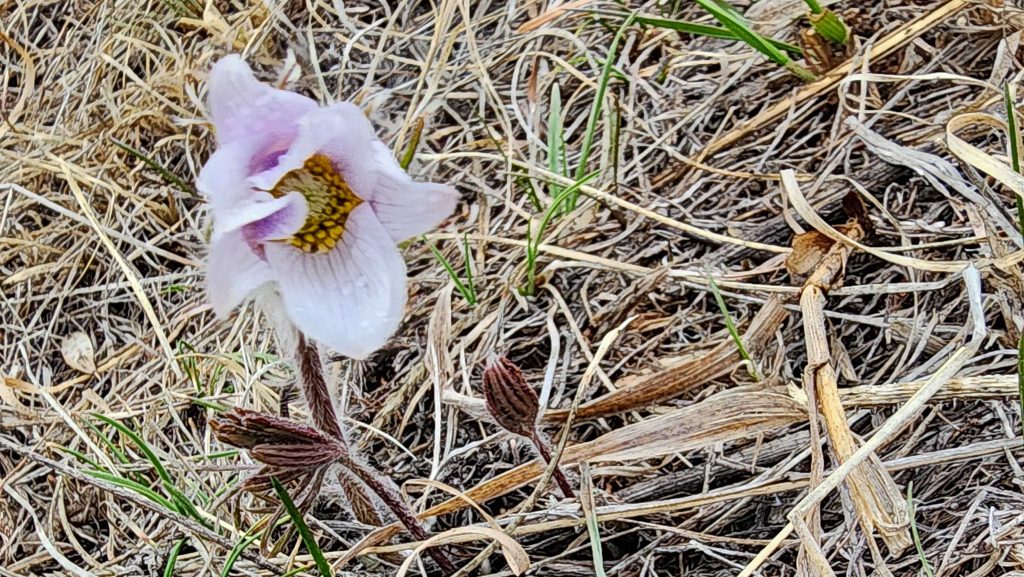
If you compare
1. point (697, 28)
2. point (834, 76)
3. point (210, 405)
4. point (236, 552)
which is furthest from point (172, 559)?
point (834, 76)

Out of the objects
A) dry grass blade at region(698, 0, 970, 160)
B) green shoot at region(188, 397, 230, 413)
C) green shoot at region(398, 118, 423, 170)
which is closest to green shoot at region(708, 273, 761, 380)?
dry grass blade at region(698, 0, 970, 160)

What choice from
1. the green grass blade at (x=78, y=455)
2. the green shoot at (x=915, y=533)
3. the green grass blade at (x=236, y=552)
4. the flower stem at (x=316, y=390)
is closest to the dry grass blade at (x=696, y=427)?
the green shoot at (x=915, y=533)

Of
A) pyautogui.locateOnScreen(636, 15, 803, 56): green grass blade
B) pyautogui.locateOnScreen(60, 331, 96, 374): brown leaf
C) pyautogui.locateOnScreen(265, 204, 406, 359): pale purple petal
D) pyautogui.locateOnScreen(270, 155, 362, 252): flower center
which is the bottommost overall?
pyautogui.locateOnScreen(60, 331, 96, 374): brown leaf

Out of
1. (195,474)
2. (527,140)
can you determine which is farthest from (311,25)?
(195,474)

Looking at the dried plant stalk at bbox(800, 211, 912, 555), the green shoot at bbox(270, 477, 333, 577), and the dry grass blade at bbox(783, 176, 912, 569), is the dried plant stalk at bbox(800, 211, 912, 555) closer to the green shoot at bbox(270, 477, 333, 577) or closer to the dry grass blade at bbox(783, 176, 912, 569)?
the dry grass blade at bbox(783, 176, 912, 569)

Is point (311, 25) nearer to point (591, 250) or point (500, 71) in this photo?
point (500, 71)

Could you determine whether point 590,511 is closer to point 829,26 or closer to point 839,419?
point 839,419

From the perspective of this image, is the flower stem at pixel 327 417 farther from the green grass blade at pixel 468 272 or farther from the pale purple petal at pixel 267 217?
the green grass blade at pixel 468 272
